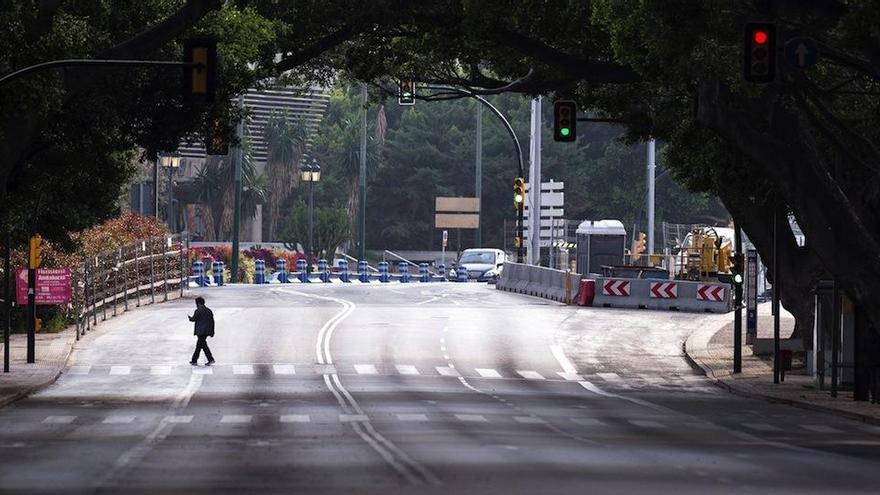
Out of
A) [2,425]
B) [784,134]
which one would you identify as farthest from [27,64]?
[784,134]

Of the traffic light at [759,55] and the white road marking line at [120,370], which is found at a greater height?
the traffic light at [759,55]

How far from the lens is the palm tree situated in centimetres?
13400

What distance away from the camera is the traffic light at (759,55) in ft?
92.6

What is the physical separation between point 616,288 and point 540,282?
7385mm

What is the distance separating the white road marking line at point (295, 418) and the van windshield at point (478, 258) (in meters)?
70.7

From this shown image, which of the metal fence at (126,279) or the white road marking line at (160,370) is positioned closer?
the white road marking line at (160,370)

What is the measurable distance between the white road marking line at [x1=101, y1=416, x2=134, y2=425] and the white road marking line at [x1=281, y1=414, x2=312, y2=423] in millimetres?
2709

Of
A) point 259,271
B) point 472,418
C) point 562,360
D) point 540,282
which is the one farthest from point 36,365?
point 259,271

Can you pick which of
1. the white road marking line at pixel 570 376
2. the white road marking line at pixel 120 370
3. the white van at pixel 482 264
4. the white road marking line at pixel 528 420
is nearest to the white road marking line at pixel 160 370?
the white road marking line at pixel 120 370

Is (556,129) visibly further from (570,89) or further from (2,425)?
(2,425)

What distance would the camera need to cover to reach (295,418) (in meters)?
32.0

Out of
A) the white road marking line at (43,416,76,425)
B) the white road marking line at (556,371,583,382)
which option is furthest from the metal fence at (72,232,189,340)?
the white road marking line at (43,416,76,425)

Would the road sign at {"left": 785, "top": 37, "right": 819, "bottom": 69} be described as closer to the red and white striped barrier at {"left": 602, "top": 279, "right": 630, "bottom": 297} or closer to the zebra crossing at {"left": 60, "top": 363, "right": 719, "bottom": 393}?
the zebra crossing at {"left": 60, "top": 363, "right": 719, "bottom": 393}

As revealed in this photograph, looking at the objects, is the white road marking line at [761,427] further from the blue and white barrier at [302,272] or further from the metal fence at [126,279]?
the blue and white barrier at [302,272]
